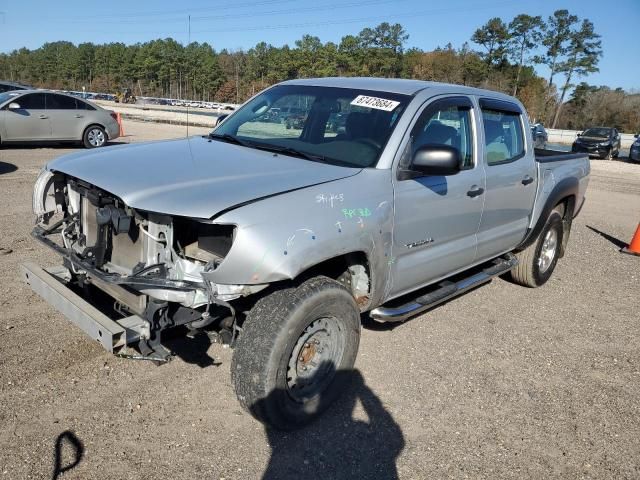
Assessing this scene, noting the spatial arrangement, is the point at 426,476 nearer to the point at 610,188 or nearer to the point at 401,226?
the point at 401,226

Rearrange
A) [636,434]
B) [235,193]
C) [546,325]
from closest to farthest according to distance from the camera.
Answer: [235,193] → [636,434] → [546,325]

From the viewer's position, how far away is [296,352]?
10.6 ft

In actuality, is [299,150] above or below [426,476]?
above

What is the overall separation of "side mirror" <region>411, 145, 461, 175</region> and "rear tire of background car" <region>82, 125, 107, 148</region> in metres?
13.8

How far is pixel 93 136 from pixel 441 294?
540 inches

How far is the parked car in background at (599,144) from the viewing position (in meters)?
26.6

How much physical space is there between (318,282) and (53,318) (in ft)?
8.20

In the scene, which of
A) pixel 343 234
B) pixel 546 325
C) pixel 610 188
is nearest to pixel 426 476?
pixel 343 234

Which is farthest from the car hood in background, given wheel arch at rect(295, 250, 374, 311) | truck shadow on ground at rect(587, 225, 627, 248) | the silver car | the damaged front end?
the damaged front end

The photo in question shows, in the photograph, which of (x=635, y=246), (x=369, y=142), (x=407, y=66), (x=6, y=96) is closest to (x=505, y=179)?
(x=369, y=142)

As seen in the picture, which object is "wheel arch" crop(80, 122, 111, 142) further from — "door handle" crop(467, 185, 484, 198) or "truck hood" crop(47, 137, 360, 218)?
"door handle" crop(467, 185, 484, 198)

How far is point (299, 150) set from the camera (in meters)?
3.90

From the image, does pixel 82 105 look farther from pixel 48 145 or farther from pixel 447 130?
pixel 447 130

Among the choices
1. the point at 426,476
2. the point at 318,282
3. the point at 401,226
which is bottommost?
the point at 426,476
